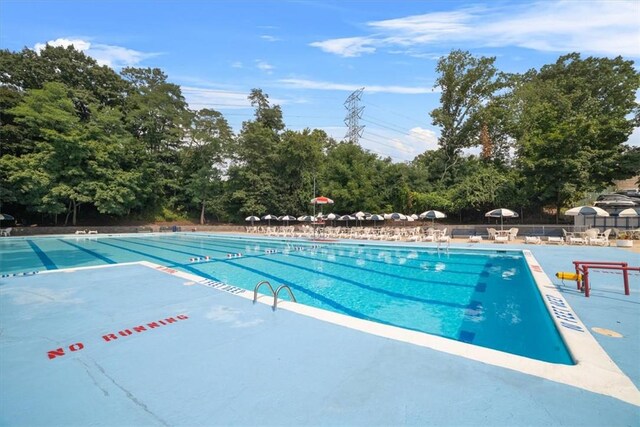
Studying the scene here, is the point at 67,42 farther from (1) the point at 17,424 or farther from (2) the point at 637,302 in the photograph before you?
(2) the point at 637,302

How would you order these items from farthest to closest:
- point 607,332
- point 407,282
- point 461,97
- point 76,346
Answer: point 461,97 < point 407,282 < point 607,332 < point 76,346

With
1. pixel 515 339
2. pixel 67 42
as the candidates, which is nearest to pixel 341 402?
pixel 515 339

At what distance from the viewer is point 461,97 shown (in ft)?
86.6

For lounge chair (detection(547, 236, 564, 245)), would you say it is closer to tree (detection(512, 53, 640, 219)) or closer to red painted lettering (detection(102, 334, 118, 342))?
tree (detection(512, 53, 640, 219))

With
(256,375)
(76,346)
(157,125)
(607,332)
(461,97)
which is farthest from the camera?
(157,125)

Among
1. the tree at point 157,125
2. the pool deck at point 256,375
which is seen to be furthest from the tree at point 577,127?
the tree at point 157,125

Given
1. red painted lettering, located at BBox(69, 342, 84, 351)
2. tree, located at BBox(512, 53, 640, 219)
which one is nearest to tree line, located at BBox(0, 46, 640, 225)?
tree, located at BBox(512, 53, 640, 219)

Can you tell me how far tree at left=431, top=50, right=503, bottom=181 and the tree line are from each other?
0.30 ft

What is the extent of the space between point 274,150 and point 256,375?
28.3 meters

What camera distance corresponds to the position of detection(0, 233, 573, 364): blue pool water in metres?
5.17

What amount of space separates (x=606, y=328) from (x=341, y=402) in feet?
12.6

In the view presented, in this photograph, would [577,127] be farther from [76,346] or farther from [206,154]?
[206,154]

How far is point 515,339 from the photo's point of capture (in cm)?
477

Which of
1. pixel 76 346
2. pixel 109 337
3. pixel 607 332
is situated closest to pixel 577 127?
pixel 607 332
